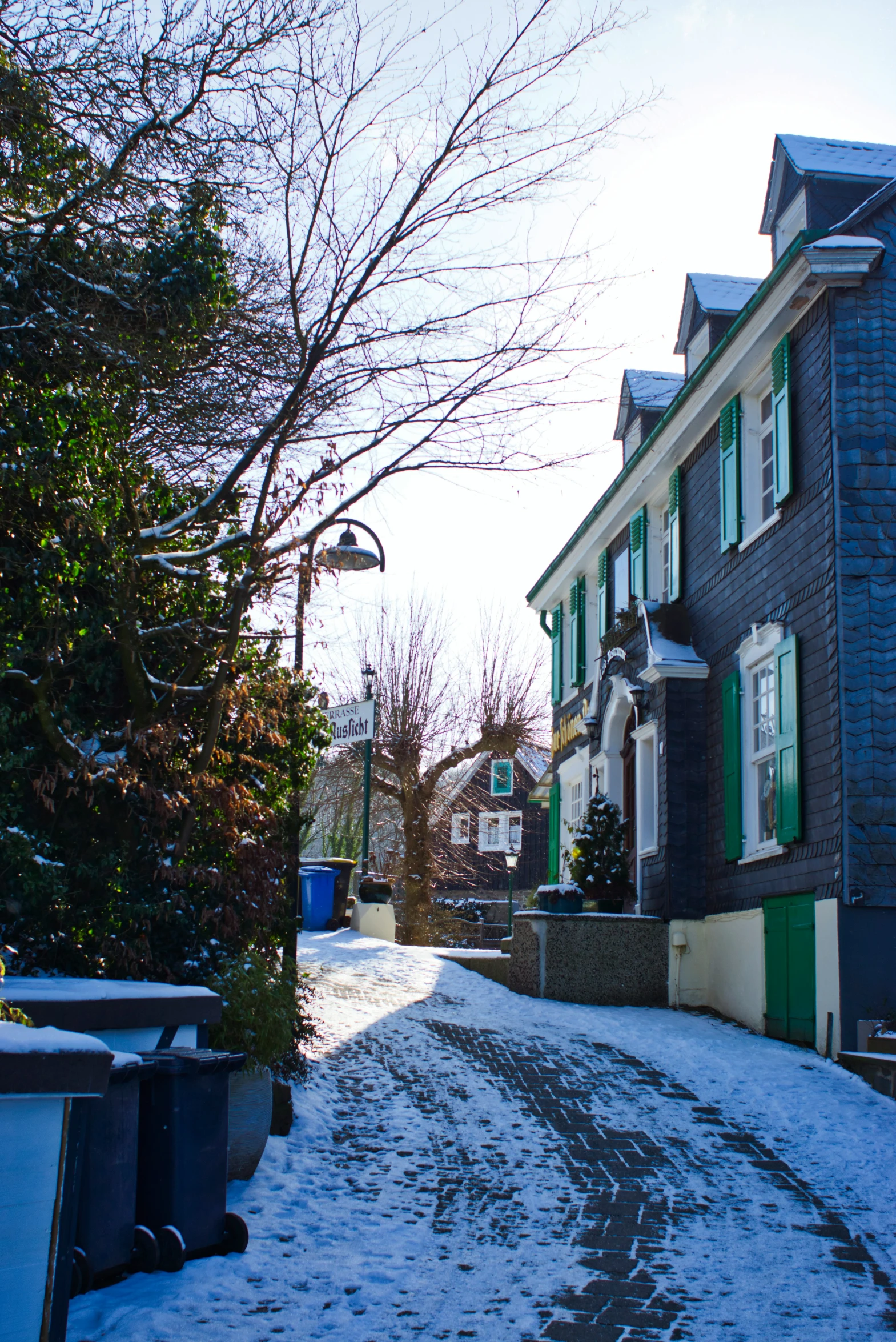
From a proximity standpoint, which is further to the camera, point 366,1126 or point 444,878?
point 444,878

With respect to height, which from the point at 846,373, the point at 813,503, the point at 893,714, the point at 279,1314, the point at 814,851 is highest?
the point at 846,373

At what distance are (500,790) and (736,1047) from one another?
24760mm

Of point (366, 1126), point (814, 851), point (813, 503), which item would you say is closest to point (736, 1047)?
point (814, 851)

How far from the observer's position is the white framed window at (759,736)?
11258 mm

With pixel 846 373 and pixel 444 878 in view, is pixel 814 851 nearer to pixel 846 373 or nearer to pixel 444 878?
pixel 846 373

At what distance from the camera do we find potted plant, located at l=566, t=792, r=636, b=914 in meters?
13.7

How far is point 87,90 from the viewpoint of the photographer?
22.3 ft

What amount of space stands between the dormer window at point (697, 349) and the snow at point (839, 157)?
90.7 inches

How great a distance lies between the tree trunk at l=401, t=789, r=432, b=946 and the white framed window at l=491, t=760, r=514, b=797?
3.49 m

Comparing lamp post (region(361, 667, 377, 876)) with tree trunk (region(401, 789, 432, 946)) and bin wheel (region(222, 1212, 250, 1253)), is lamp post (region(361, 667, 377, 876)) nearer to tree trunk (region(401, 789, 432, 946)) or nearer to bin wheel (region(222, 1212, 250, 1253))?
tree trunk (region(401, 789, 432, 946))

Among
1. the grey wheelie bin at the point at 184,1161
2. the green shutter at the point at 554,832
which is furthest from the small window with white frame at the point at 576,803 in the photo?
the grey wheelie bin at the point at 184,1161

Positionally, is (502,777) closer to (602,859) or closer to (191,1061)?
(602,859)

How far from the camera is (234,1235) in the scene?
5000 mm

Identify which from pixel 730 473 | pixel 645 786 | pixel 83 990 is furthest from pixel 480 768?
pixel 83 990
